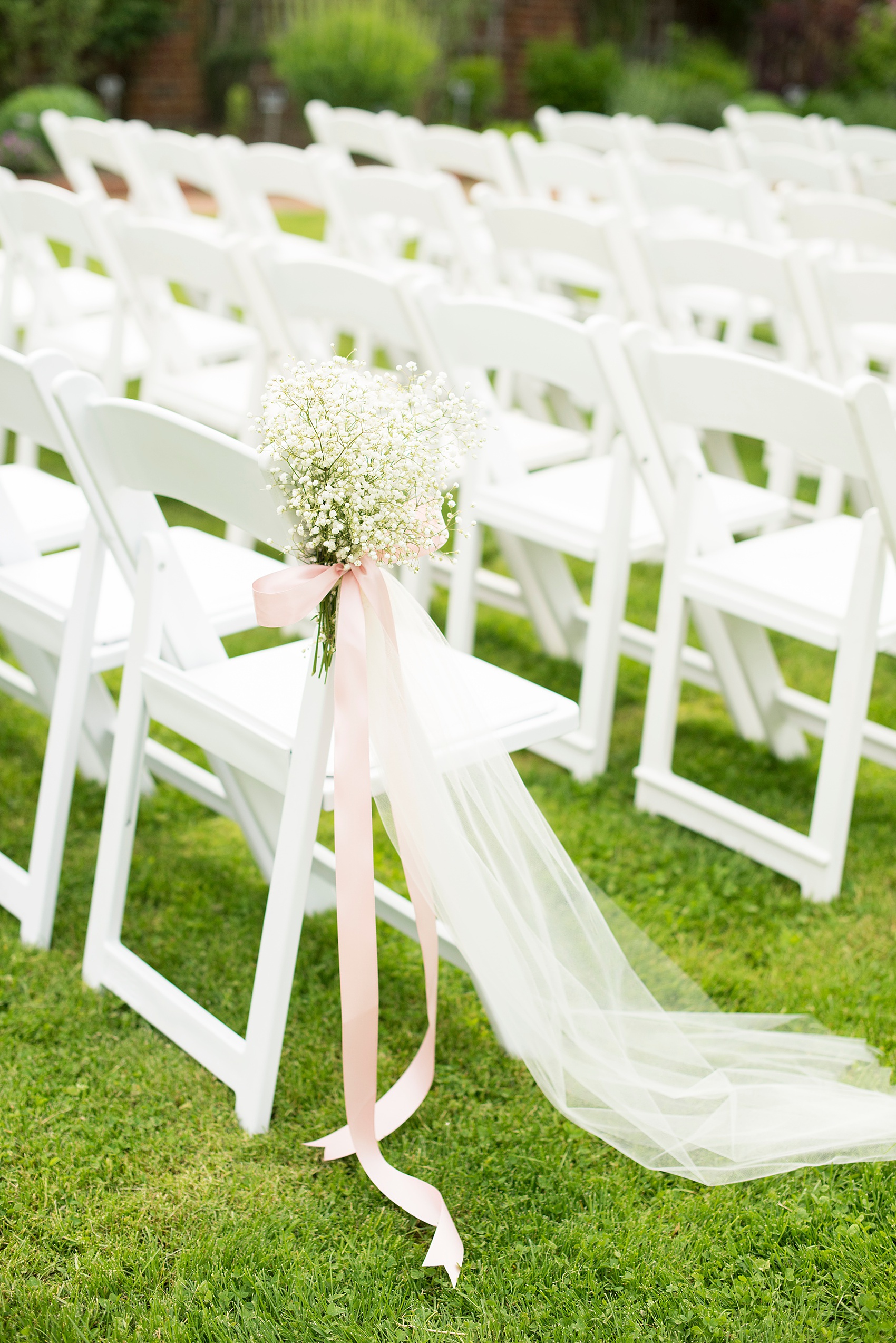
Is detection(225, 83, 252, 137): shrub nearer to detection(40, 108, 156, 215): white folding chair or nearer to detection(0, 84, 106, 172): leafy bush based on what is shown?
detection(0, 84, 106, 172): leafy bush

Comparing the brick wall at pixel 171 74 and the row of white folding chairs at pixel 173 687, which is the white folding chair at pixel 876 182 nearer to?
the row of white folding chairs at pixel 173 687

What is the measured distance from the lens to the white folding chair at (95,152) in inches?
232

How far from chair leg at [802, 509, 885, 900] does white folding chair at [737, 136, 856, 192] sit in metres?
4.03

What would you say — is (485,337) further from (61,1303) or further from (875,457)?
(61,1303)

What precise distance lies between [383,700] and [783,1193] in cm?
104

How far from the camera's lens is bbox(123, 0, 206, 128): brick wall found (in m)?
15.7

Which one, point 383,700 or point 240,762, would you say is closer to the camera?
point 383,700

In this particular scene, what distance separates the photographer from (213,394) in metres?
4.33

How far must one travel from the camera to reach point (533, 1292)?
2027 millimetres

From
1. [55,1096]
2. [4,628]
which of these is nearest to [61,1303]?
[55,1096]

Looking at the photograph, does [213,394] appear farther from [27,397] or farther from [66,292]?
[27,397]

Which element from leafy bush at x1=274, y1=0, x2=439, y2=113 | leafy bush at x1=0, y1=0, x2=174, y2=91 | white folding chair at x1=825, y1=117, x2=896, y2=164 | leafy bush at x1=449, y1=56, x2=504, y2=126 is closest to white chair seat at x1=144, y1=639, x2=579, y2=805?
white folding chair at x1=825, y1=117, x2=896, y2=164

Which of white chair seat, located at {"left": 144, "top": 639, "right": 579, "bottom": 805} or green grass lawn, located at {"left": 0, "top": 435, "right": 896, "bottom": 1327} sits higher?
white chair seat, located at {"left": 144, "top": 639, "right": 579, "bottom": 805}

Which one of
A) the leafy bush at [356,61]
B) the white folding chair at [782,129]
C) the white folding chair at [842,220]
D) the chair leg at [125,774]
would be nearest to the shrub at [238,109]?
the leafy bush at [356,61]
